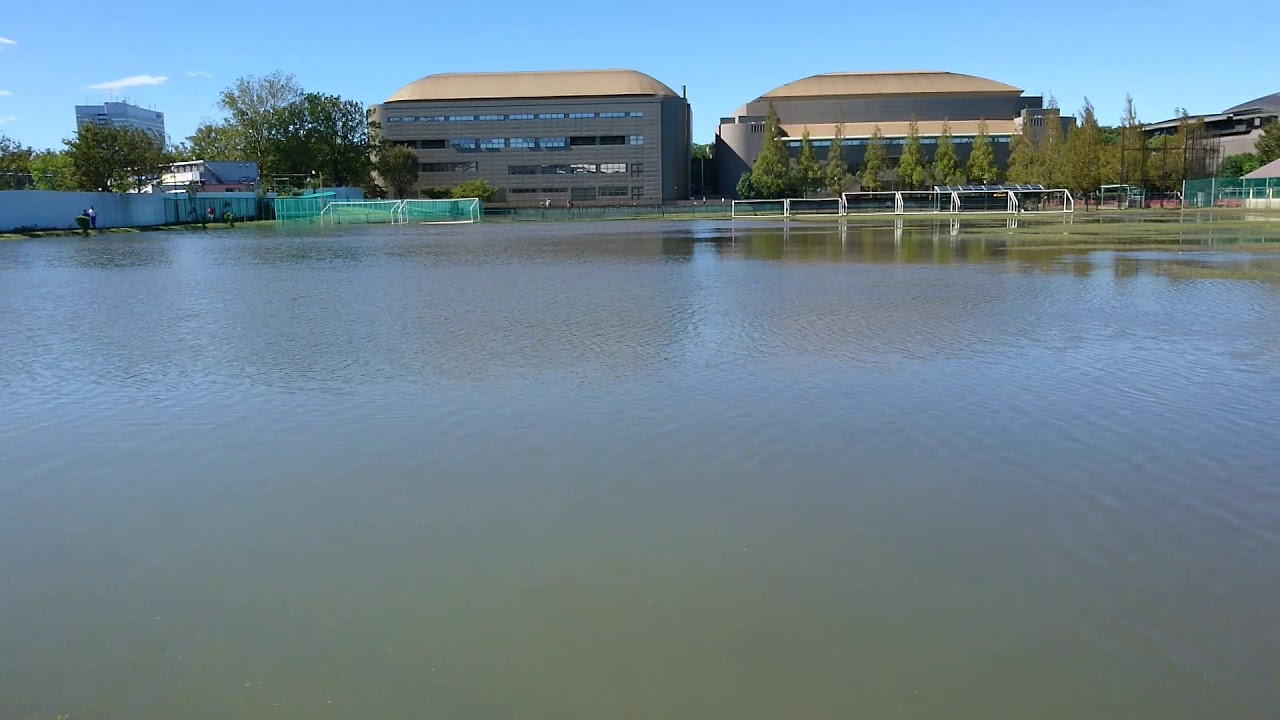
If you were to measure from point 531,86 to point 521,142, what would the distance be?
22.2 feet

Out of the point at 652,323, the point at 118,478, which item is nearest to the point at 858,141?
the point at 652,323

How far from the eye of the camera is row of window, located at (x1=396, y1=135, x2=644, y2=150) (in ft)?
318

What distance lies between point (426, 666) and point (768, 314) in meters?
10.5

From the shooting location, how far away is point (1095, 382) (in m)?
9.00

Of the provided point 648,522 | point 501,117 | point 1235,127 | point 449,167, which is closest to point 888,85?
Result: point 1235,127

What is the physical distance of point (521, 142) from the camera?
9831cm

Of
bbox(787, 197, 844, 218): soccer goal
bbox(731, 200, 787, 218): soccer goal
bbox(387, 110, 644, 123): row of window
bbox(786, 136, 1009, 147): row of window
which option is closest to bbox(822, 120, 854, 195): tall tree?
bbox(787, 197, 844, 218): soccer goal

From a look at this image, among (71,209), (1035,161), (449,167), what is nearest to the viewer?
(71,209)

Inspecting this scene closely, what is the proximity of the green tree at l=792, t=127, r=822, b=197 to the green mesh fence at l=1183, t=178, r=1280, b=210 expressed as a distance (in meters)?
28.3

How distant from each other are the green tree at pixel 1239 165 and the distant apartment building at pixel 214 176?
76.8 metres

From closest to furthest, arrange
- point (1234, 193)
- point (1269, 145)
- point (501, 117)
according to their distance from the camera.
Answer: point (1234, 193) < point (1269, 145) < point (501, 117)

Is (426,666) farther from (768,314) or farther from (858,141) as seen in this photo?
(858,141)

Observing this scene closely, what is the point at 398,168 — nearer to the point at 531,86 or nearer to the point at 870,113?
the point at 531,86

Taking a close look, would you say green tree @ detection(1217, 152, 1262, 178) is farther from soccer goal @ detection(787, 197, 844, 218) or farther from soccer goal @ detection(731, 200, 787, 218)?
soccer goal @ detection(731, 200, 787, 218)
